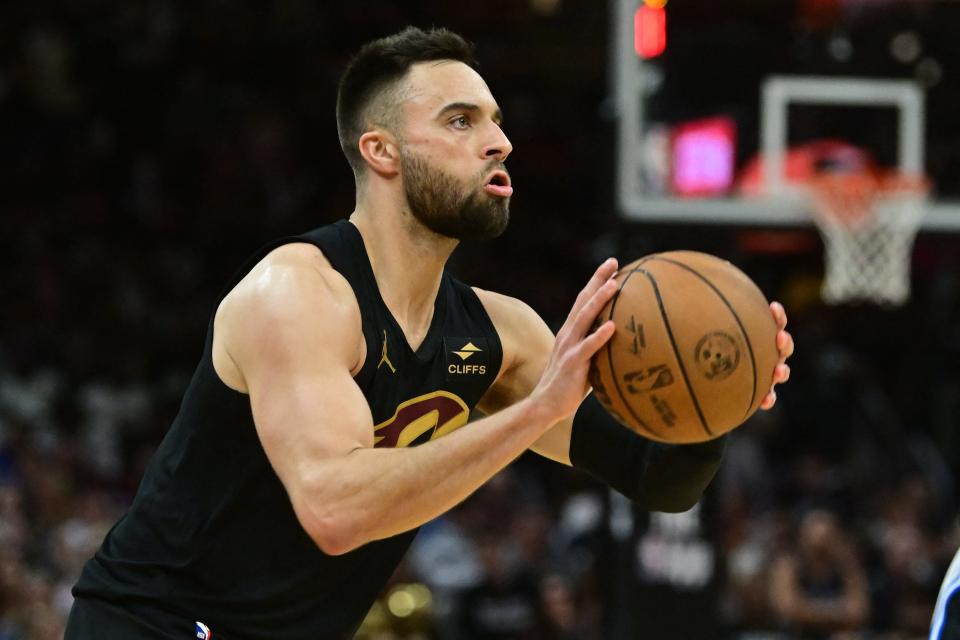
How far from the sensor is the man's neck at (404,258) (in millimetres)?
3713

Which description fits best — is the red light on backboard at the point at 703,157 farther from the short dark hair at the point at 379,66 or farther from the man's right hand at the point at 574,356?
the man's right hand at the point at 574,356

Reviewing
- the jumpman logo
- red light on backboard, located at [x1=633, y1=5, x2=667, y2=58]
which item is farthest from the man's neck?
red light on backboard, located at [x1=633, y1=5, x2=667, y2=58]

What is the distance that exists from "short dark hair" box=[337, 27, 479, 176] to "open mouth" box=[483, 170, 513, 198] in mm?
346

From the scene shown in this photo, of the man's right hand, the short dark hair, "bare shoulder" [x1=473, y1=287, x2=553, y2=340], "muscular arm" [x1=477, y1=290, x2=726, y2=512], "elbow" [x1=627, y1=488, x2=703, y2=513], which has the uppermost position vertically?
the short dark hair

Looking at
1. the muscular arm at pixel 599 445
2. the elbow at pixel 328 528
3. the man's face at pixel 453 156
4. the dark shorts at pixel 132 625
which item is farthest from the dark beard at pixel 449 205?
the dark shorts at pixel 132 625

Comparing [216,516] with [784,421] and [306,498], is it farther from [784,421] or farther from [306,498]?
[784,421]

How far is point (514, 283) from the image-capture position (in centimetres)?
1438

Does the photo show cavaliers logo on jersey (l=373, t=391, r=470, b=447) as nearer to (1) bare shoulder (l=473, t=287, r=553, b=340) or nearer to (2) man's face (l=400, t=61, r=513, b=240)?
(1) bare shoulder (l=473, t=287, r=553, b=340)

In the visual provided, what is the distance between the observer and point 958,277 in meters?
14.7

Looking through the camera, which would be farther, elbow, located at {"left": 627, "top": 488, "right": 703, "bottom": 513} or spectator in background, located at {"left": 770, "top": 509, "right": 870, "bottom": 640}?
spectator in background, located at {"left": 770, "top": 509, "right": 870, "bottom": 640}

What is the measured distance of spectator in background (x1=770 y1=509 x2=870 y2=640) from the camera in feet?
32.9

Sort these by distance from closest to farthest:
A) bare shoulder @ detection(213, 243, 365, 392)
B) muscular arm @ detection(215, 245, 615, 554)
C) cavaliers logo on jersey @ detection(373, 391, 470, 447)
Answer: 1. muscular arm @ detection(215, 245, 615, 554)
2. bare shoulder @ detection(213, 243, 365, 392)
3. cavaliers logo on jersey @ detection(373, 391, 470, 447)

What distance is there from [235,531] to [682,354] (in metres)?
1.15

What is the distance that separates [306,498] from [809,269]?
1205 centimetres
